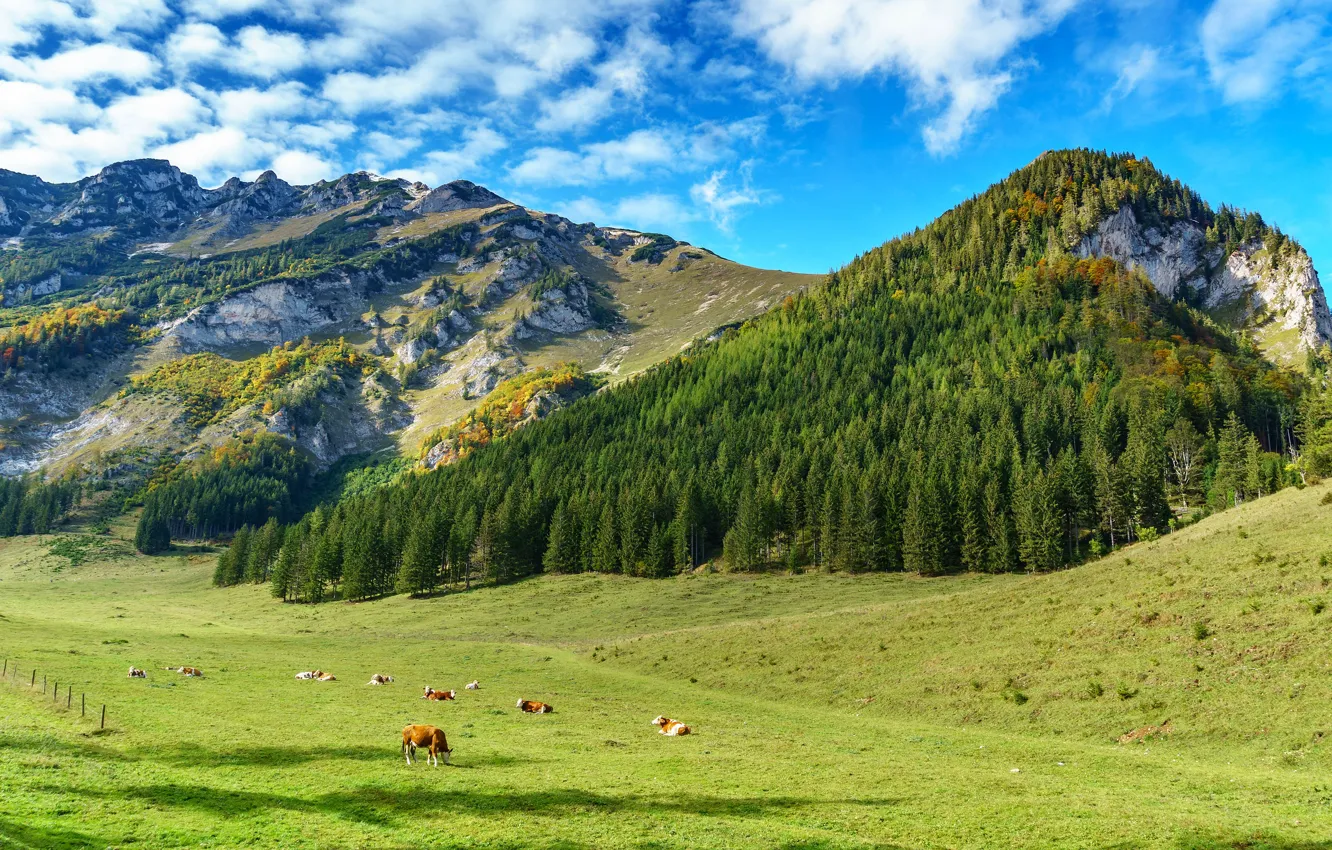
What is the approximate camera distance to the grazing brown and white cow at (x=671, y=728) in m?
36.0

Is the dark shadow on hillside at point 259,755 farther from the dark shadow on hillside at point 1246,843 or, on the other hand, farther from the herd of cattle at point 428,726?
the dark shadow on hillside at point 1246,843

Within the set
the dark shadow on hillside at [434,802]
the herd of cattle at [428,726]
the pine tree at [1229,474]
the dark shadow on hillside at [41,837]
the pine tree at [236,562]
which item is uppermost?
the pine tree at [1229,474]

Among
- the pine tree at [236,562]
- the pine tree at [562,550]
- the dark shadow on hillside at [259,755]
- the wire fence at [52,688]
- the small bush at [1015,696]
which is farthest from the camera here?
the pine tree at [236,562]

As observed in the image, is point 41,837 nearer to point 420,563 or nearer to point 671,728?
point 671,728

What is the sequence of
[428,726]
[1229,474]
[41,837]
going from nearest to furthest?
[41,837]
[428,726]
[1229,474]

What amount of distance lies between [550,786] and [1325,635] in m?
39.8

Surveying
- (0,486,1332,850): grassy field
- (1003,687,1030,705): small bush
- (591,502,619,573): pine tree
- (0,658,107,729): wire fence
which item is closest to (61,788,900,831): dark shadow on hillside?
(0,486,1332,850): grassy field

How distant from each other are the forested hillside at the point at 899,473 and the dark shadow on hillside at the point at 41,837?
105 m

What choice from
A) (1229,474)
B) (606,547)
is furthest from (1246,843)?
(1229,474)

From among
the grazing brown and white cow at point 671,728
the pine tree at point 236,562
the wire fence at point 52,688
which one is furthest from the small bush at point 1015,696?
the pine tree at point 236,562

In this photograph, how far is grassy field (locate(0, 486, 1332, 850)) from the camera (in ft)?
61.2

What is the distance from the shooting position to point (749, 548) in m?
117

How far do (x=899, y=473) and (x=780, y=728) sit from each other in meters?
97.8

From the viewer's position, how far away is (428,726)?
2584 cm
